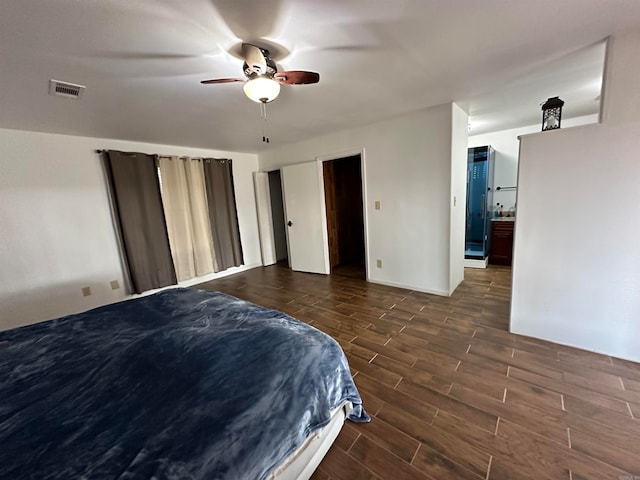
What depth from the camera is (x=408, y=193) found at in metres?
3.35

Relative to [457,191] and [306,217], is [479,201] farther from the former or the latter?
[306,217]

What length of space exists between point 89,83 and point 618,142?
3887 mm

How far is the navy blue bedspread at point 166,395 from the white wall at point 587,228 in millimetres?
1959

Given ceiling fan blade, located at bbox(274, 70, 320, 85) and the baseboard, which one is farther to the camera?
the baseboard

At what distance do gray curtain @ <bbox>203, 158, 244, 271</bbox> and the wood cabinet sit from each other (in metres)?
4.53

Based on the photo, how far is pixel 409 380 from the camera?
184 cm

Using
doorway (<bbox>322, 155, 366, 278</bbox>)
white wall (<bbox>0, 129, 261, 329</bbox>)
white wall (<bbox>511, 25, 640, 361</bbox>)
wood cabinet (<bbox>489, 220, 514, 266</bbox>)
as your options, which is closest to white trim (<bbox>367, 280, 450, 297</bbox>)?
doorway (<bbox>322, 155, 366, 278</bbox>)

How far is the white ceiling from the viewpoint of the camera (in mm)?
1318

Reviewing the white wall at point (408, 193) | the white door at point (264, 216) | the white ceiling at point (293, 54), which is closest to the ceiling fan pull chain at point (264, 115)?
the white ceiling at point (293, 54)

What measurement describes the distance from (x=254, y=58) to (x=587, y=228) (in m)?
2.74

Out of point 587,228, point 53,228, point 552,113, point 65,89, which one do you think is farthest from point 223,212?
point 587,228

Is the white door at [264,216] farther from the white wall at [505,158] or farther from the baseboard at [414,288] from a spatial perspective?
the white wall at [505,158]

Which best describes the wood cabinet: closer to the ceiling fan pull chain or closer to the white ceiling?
the white ceiling

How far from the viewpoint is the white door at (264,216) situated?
5.14m
